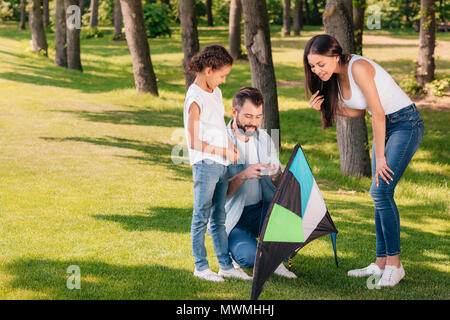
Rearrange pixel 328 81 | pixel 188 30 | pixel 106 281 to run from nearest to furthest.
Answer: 1. pixel 106 281
2. pixel 328 81
3. pixel 188 30

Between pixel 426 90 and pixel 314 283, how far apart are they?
14.4 metres

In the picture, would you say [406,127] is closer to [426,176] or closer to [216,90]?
[216,90]

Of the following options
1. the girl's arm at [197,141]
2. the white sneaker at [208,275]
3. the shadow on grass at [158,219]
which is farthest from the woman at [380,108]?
the shadow on grass at [158,219]

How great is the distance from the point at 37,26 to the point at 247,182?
77.0 feet

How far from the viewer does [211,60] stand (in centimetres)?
430

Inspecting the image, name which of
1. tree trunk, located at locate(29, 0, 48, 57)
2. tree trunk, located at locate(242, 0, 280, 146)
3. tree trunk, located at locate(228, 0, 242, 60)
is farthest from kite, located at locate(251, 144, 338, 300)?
tree trunk, located at locate(29, 0, 48, 57)

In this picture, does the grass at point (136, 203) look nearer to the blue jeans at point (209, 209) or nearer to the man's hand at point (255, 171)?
the blue jeans at point (209, 209)

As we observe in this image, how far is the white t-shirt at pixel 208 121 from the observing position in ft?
14.1

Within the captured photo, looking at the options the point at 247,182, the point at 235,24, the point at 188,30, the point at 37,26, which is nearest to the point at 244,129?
the point at 247,182

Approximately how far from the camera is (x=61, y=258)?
5.23 metres

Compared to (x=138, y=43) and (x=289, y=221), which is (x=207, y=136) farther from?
(x=138, y=43)

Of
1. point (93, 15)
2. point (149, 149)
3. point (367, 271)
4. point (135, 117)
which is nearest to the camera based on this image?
point (367, 271)

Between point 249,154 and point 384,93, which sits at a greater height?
point 384,93

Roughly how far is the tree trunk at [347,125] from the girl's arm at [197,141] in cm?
562
